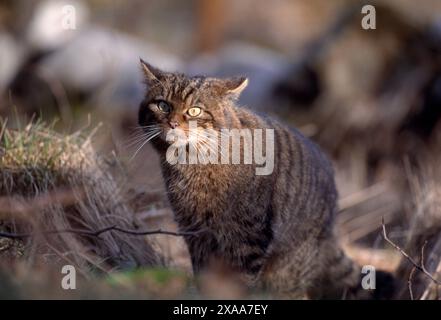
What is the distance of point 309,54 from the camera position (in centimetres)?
1121

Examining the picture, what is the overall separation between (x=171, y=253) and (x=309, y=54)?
21.9 feet

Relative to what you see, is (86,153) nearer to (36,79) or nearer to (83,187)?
(83,187)

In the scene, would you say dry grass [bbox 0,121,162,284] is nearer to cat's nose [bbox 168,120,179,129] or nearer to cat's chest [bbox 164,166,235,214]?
cat's chest [bbox 164,166,235,214]

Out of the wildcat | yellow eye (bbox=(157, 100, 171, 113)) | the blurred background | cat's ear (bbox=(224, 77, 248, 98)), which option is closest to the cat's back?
the wildcat

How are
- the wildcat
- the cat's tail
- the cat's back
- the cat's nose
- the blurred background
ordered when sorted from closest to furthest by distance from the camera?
the cat's nose, the wildcat, the cat's back, the cat's tail, the blurred background

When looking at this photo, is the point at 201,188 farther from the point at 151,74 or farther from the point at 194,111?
the point at 151,74

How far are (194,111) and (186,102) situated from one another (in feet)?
0.23

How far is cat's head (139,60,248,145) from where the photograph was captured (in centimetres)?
423

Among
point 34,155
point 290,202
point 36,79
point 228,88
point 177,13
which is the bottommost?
point 290,202

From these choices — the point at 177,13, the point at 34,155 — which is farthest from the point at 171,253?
the point at 177,13

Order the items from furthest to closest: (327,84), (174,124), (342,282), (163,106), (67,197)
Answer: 1. (327,84)
2. (342,282)
3. (67,197)
4. (163,106)
5. (174,124)

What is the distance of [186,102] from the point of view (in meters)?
4.25

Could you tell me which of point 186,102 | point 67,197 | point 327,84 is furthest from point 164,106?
point 327,84

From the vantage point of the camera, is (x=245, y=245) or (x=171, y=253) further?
(x=171, y=253)
